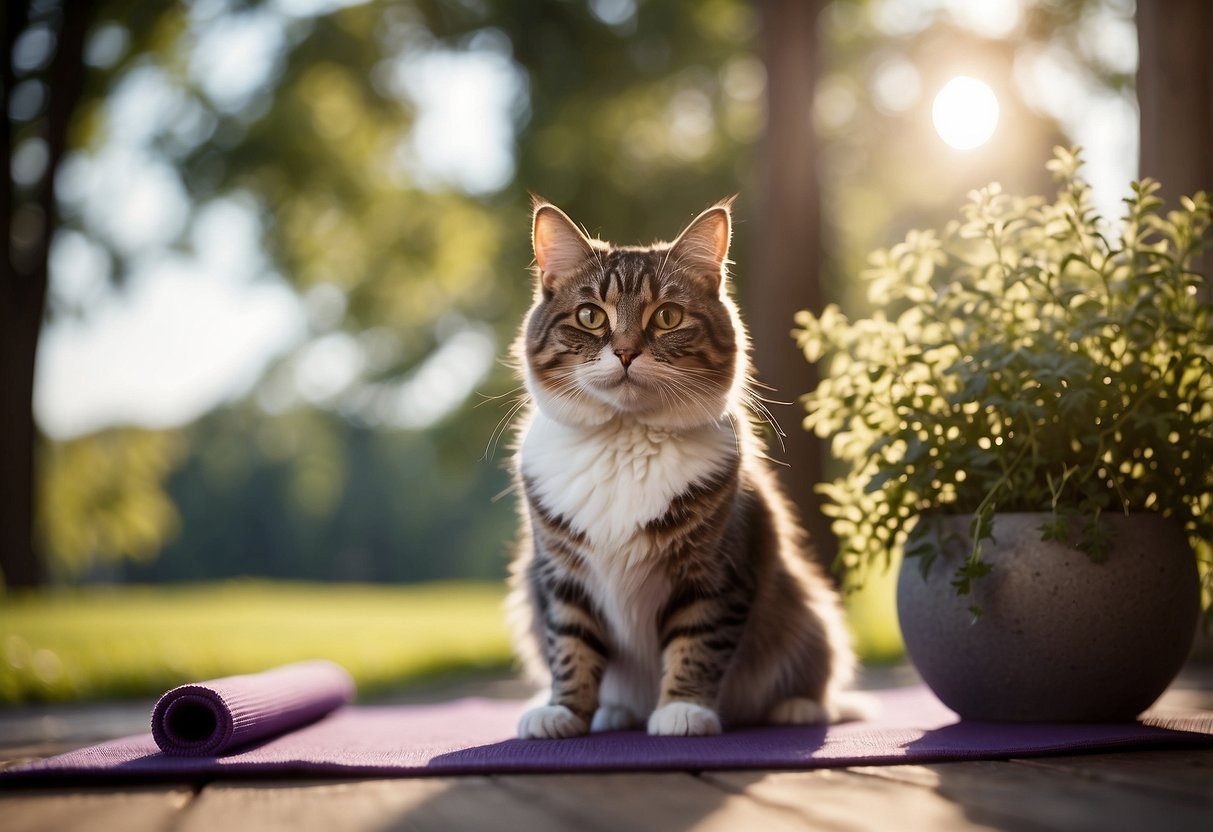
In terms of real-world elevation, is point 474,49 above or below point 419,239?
above

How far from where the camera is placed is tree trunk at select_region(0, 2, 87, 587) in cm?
919

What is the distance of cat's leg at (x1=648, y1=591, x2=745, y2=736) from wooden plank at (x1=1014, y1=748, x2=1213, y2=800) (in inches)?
26.7

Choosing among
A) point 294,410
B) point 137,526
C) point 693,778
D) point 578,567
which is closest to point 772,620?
point 578,567

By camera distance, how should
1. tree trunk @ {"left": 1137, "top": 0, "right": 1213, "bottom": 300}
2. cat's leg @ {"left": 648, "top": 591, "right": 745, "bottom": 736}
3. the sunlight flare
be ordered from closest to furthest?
1. cat's leg @ {"left": 648, "top": 591, "right": 745, "bottom": 736}
2. tree trunk @ {"left": 1137, "top": 0, "right": 1213, "bottom": 300}
3. the sunlight flare

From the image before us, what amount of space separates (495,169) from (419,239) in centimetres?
107

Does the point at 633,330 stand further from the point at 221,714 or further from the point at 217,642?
the point at 217,642

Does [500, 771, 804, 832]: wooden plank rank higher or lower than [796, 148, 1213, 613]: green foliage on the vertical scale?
lower

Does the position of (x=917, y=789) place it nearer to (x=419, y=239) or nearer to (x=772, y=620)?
(x=772, y=620)

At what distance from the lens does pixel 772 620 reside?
8.46 feet

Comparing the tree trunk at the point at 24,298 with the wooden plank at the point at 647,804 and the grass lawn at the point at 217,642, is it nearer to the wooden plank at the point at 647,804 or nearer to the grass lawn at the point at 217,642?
the grass lawn at the point at 217,642

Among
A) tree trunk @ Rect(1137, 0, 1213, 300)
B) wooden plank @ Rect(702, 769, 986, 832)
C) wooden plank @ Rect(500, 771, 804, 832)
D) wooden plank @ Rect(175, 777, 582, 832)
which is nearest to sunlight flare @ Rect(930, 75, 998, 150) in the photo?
tree trunk @ Rect(1137, 0, 1213, 300)

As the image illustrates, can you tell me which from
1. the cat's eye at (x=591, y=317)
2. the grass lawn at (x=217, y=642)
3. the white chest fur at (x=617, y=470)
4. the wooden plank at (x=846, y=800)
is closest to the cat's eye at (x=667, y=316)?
the cat's eye at (x=591, y=317)

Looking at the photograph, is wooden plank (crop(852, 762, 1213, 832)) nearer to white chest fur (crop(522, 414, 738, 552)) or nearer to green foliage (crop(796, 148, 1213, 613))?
green foliage (crop(796, 148, 1213, 613))

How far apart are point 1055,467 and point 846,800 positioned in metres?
1.13
